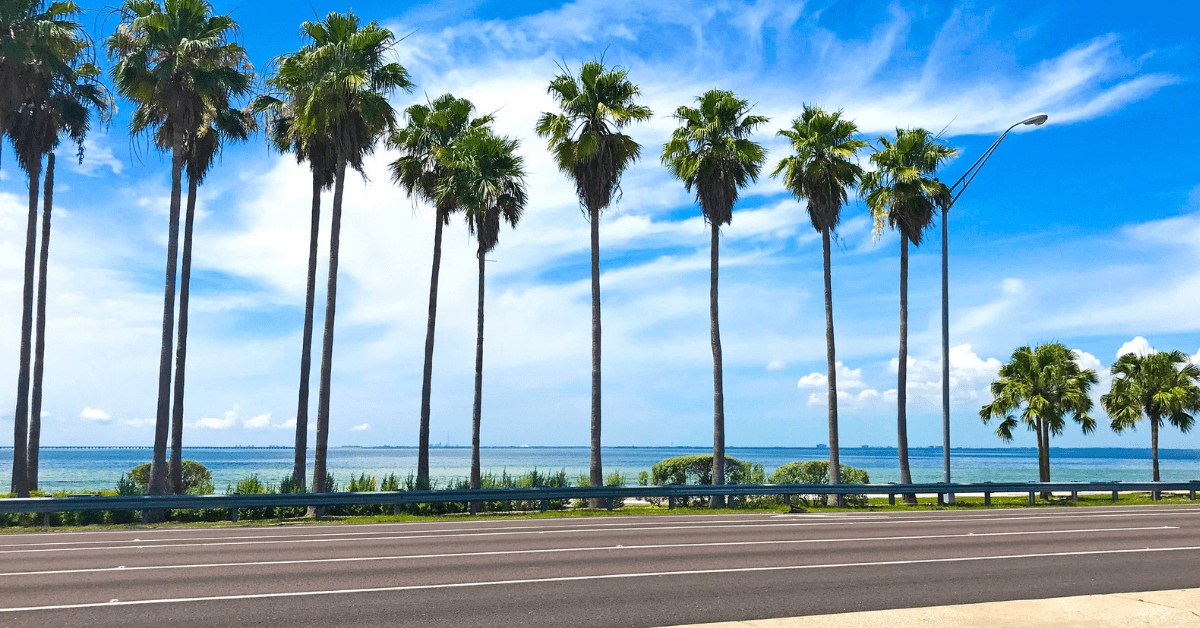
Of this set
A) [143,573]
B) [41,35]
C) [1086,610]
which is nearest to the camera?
[1086,610]

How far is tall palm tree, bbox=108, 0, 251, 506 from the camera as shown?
25734 mm

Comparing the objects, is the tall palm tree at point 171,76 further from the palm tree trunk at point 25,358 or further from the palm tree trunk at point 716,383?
the palm tree trunk at point 716,383

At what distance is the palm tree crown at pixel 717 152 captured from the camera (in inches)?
1171

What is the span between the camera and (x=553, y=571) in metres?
12.3

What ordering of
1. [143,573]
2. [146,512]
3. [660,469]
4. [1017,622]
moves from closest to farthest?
[1017,622], [143,573], [146,512], [660,469]

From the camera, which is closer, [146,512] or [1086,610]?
[1086,610]

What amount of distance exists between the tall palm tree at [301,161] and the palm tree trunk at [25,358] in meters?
7.93

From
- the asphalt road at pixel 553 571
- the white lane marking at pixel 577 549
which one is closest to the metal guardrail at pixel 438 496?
the asphalt road at pixel 553 571

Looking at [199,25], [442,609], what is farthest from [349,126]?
[442,609]

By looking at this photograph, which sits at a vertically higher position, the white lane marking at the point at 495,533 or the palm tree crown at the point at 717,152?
the palm tree crown at the point at 717,152

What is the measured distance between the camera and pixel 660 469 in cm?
3638

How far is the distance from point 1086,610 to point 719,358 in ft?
66.7

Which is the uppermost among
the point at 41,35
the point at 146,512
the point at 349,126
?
the point at 41,35

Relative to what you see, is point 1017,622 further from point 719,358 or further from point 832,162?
point 832,162
